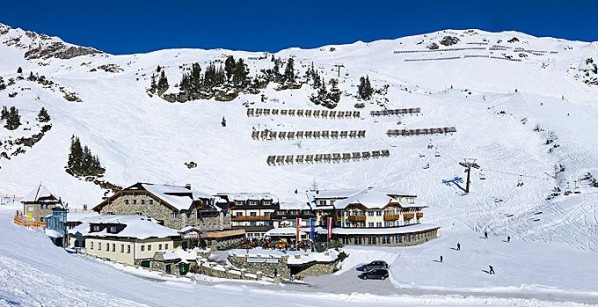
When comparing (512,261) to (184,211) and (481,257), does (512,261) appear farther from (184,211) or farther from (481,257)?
(184,211)

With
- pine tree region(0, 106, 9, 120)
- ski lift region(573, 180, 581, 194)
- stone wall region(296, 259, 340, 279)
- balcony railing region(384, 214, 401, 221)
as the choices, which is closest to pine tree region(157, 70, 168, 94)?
pine tree region(0, 106, 9, 120)

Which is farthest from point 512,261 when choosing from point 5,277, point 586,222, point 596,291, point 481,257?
point 5,277

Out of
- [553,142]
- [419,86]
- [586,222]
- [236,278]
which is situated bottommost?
[236,278]

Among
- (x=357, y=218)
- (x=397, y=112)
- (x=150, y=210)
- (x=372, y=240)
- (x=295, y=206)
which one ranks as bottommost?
(x=372, y=240)

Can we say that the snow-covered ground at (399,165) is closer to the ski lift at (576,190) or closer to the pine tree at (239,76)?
the ski lift at (576,190)

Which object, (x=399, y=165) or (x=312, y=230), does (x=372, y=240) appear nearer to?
(x=312, y=230)

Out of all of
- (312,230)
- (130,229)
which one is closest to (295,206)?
(312,230)

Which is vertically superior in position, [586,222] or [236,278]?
[586,222]
